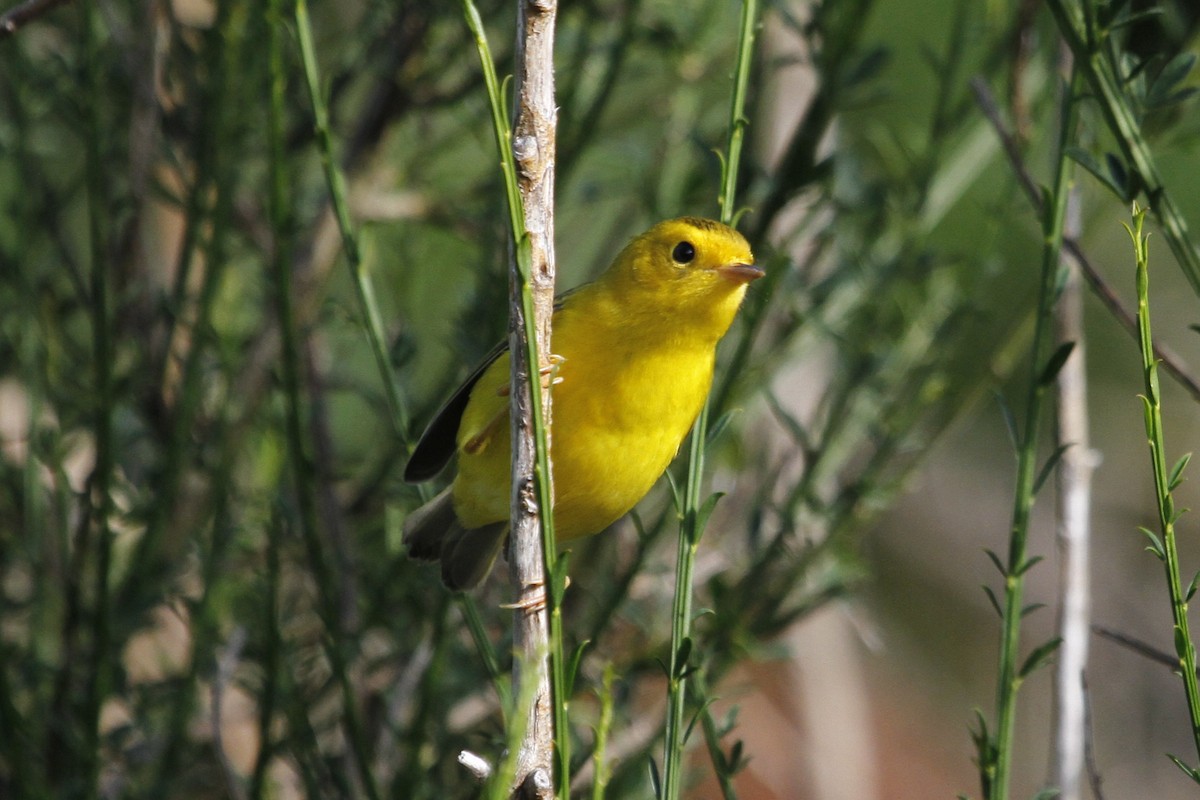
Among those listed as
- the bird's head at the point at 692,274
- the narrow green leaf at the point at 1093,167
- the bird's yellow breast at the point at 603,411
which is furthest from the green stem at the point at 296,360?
the narrow green leaf at the point at 1093,167

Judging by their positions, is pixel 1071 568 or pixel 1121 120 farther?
pixel 1071 568

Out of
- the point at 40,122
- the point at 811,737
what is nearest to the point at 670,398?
the point at 811,737

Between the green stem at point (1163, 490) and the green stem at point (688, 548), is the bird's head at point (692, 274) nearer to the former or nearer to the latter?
the green stem at point (688, 548)

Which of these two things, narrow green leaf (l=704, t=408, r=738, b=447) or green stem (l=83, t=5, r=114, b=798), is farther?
green stem (l=83, t=5, r=114, b=798)

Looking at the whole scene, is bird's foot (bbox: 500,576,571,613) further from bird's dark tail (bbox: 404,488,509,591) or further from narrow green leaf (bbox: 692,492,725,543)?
bird's dark tail (bbox: 404,488,509,591)

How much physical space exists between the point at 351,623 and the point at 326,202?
1.29 m

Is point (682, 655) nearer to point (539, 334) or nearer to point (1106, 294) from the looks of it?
point (539, 334)

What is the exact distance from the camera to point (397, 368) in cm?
237

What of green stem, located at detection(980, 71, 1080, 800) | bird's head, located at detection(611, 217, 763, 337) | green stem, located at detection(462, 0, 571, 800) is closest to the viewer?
green stem, located at detection(462, 0, 571, 800)

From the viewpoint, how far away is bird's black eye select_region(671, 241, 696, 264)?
292cm

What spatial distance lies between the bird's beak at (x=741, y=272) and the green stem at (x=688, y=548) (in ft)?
2.37

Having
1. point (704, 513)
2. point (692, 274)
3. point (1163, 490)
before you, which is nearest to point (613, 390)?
point (692, 274)

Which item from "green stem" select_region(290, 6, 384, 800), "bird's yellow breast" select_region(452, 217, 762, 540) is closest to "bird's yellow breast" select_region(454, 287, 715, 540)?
"bird's yellow breast" select_region(452, 217, 762, 540)

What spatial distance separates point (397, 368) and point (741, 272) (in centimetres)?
76
